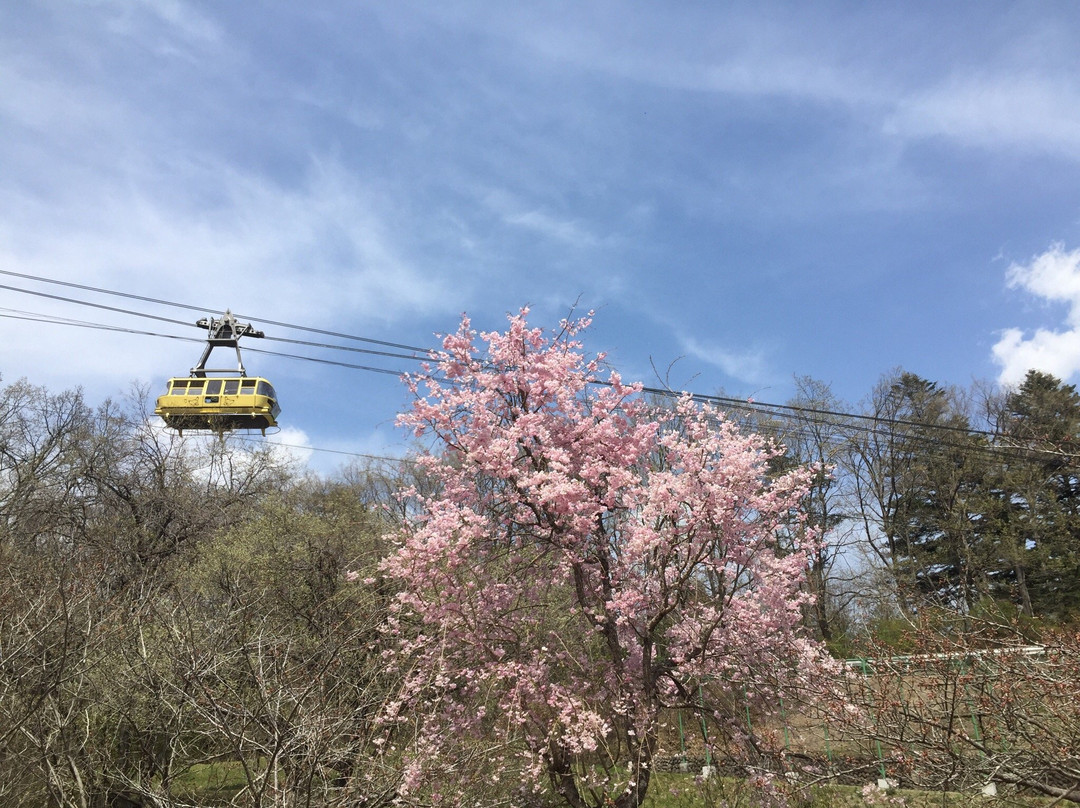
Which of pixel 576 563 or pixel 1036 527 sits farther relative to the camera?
pixel 1036 527

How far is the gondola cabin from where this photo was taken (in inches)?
881

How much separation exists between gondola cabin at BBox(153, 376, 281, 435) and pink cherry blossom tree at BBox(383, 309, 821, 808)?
1606 centimetres

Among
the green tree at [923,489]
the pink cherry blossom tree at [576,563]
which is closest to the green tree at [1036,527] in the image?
the green tree at [923,489]

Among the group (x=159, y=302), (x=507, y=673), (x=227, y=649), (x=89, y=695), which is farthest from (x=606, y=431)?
(x=159, y=302)

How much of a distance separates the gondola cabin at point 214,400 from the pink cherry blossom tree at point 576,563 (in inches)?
632

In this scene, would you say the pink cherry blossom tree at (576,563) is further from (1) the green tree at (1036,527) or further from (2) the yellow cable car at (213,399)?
(1) the green tree at (1036,527)

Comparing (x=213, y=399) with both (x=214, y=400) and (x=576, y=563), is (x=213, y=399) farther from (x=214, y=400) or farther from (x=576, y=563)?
(x=576, y=563)

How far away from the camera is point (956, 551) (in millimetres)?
23016

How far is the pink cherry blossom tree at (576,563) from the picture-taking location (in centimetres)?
712

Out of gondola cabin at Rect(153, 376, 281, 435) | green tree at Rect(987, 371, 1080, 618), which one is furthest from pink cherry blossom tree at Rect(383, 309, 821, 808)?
green tree at Rect(987, 371, 1080, 618)

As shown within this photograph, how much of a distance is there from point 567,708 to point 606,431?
2919mm

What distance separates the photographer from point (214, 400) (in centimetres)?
2261

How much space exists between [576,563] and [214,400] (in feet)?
62.0

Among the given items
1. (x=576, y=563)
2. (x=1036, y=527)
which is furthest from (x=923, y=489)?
(x=576, y=563)
